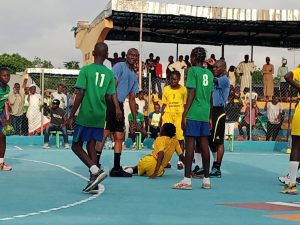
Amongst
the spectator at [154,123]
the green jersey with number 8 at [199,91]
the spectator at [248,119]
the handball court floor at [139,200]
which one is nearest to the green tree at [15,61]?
the spectator at [248,119]

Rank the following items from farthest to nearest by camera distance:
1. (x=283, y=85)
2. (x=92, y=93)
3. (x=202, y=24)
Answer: (x=202, y=24) → (x=283, y=85) → (x=92, y=93)

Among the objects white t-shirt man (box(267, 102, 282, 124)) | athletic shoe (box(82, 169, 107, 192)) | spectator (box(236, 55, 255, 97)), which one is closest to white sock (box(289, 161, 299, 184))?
athletic shoe (box(82, 169, 107, 192))

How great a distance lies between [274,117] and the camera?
2081 centimetres

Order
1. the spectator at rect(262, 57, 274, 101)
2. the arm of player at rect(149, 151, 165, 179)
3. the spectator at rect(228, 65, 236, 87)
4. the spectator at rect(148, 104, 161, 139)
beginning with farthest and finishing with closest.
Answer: the spectator at rect(228, 65, 236, 87), the spectator at rect(262, 57, 274, 101), the spectator at rect(148, 104, 161, 139), the arm of player at rect(149, 151, 165, 179)

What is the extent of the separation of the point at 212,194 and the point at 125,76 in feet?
9.96

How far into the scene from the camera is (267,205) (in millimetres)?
7191

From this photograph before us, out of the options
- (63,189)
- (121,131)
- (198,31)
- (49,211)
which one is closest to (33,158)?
(121,131)

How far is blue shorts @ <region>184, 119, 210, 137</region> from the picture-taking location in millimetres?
8773

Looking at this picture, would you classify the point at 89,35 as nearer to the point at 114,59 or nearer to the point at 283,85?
the point at 114,59

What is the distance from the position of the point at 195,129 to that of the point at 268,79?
52.1ft

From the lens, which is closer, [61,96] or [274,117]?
[61,96]

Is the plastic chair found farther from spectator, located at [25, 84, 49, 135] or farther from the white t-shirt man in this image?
spectator, located at [25, 84, 49, 135]

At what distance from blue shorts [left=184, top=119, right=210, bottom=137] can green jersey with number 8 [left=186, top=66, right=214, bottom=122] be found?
6 centimetres

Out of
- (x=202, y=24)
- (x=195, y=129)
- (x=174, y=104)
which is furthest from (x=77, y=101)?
(x=202, y=24)
